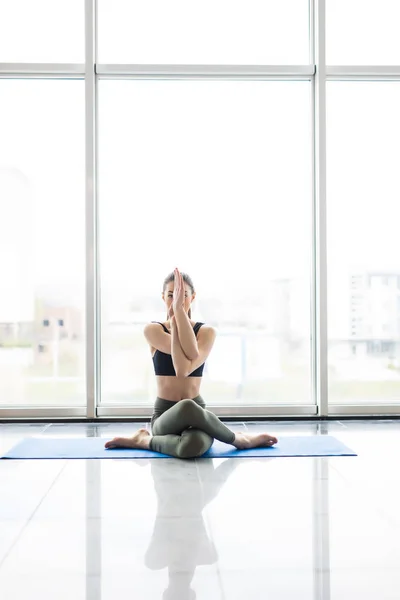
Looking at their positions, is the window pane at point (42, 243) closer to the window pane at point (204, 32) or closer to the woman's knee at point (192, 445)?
the window pane at point (204, 32)

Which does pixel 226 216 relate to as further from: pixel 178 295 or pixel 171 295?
pixel 178 295

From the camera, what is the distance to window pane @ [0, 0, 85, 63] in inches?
181

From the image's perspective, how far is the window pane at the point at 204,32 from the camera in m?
4.64

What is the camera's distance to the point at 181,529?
2111 millimetres

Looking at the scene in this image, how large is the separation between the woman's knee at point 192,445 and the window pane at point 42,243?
160cm

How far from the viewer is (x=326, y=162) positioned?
15.3ft

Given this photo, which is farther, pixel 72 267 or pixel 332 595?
pixel 72 267

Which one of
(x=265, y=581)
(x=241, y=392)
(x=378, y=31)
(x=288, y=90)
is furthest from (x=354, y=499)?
(x=378, y=31)

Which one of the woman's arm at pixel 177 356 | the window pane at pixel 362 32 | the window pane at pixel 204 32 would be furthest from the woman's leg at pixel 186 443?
the window pane at pixel 362 32

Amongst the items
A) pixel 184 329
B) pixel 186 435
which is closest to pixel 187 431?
pixel 186 435

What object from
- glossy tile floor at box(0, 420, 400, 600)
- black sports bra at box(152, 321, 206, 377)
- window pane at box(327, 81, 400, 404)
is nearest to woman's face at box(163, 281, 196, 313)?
black sports bra at box(152, 321, 206, 377)

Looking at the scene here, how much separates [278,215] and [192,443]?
2.18 meters

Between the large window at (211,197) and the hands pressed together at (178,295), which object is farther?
the large window at (211,197)

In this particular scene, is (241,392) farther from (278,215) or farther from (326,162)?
(326,162)
